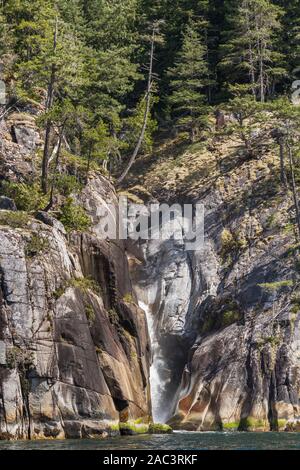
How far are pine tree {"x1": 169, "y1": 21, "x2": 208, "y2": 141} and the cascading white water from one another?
67.4 feet

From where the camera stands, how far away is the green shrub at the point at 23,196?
152ft

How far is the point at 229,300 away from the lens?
158 feet

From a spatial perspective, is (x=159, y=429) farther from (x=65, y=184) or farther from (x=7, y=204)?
(x=65, y=184)

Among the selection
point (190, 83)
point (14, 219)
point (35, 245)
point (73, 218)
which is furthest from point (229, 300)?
point (190, 83)

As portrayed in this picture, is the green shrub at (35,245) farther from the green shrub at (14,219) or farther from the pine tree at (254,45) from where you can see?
the pine tree at (254,45)

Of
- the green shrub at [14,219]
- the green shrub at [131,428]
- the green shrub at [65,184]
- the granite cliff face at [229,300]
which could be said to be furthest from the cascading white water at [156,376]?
the green shrub at [14,219]

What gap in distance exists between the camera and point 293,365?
1658 inches

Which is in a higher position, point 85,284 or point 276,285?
point 276,285

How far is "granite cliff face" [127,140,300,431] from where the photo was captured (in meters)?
42.1

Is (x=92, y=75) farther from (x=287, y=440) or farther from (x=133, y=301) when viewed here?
(x=287, y=440)

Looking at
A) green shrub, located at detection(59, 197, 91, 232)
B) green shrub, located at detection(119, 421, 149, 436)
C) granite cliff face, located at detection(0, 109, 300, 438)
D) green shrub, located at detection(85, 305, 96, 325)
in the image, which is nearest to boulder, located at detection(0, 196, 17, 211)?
granite cliff face, located at detection(0, 109, 300, 438)

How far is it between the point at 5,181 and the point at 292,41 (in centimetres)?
3295

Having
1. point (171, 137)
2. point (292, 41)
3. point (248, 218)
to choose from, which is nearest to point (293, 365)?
point (248, 218)

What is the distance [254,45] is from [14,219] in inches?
1467
